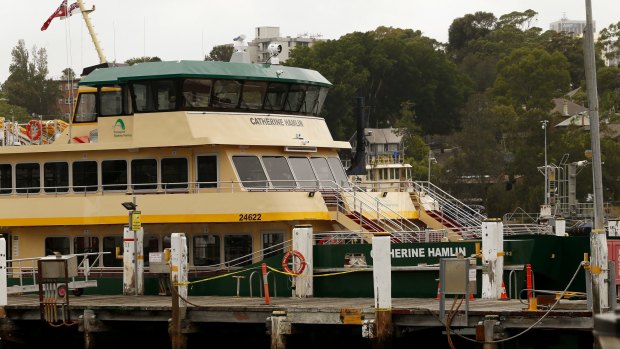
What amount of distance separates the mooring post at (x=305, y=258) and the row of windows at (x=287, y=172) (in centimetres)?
342

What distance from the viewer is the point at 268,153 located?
105 feet

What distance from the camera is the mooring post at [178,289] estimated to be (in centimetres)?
2544

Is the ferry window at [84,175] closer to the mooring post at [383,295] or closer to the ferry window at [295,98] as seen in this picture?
the ferry window at [295,98]

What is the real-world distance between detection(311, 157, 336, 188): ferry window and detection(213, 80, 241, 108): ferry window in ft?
8.10

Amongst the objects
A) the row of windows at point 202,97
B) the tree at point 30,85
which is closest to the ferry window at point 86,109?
the row of windows at point 202,97

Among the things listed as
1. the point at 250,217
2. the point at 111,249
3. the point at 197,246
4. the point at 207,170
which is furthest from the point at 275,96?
the point at 111,249

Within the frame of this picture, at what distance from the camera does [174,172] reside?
32125 mm

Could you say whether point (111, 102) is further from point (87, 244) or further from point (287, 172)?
point (287, 172)

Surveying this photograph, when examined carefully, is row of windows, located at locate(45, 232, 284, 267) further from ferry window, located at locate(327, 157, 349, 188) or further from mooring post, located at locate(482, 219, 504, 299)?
mooring post, located at locate(482, 219, 504, 299)

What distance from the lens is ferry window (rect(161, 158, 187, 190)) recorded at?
32.0 metres

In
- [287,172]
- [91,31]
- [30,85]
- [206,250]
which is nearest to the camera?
[206,250]

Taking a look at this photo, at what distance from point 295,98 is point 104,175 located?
5.01 metres

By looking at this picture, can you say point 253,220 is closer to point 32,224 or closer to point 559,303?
point 32,224

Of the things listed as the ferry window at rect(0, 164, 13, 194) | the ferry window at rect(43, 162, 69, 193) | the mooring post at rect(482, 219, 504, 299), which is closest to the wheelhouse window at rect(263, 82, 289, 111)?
the ferry window at rect(43, 162, 69, 193)
